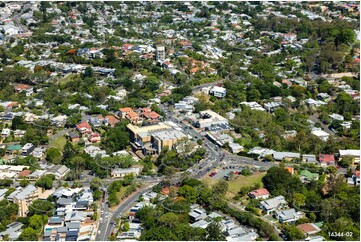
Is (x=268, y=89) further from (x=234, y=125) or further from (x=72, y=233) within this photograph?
(x=72, y=233)

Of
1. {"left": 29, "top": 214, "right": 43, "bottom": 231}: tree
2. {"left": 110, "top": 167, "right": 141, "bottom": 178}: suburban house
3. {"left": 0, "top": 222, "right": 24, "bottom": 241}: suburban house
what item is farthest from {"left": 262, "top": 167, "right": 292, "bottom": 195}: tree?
{"left": 0, "top": 222, "right": 24, "bottom": 241}: suburban house

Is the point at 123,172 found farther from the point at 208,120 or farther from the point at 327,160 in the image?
the point at 327,160

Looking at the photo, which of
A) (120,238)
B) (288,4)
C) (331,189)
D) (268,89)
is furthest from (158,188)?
(288,4)

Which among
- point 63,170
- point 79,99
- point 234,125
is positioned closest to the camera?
point 63,170

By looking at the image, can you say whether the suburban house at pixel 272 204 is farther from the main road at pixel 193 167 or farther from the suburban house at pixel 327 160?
the suburban house at pixel 327 160

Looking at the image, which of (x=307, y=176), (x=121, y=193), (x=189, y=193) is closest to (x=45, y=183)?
(x=121, y=193)

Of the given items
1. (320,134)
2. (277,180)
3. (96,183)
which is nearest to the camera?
(277,180)

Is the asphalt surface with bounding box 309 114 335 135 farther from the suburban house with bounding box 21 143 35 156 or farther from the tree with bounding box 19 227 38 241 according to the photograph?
the tree with bounding box 19 227 38 241
